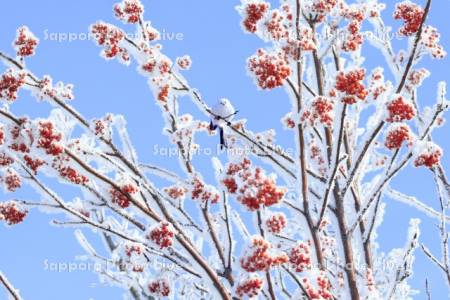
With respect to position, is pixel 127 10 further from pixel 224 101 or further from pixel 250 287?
pixel 250 287

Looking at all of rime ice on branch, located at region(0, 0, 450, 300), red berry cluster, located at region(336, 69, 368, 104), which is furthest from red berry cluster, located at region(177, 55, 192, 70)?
red berry cluster, located at region(336, 69, 368, 104)

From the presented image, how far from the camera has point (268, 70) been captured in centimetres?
470

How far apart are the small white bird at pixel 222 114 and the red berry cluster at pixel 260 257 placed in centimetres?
185

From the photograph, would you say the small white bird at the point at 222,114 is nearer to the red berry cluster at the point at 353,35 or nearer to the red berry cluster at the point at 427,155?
the red berry cluster at the point at 353,35

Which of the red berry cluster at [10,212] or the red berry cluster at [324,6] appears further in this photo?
the red berry cluster at [324,6]

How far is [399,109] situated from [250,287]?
1.80 metres

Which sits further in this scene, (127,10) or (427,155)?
(127,10)

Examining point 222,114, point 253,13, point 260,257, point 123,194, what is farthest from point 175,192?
point 260,257

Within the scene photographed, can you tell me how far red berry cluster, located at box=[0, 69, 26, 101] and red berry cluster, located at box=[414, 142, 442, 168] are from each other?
311 cm

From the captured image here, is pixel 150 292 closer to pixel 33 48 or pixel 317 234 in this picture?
pixel 317 234

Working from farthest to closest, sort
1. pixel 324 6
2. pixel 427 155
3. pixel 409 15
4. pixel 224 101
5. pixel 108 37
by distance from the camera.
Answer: pixel 108 37, pixel 324 6, pixel 224 101, pixel 409 15, pixel 427 155

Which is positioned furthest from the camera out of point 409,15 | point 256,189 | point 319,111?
point 409,15

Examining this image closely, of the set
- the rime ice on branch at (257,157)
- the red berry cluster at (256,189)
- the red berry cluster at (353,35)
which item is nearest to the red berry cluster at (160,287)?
the rime ice on branch at (257,157)

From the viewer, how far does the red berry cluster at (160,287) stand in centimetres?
531
